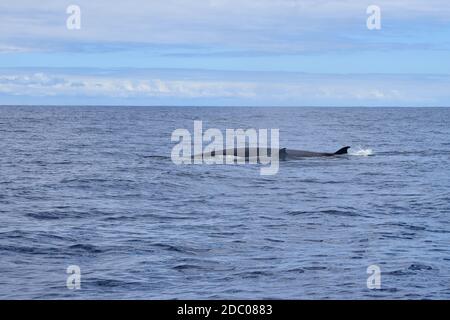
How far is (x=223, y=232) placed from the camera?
806 inches

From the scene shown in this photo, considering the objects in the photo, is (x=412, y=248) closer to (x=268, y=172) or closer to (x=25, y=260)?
(x=25, y=260)

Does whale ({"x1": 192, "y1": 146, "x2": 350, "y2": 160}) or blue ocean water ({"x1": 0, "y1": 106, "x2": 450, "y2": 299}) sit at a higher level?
whale ({"x1": 192, "y1": 146, "x2": 350, "y2": 160})

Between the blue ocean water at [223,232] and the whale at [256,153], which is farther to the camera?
the whale at [256,153]

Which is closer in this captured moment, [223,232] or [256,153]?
[223,232]

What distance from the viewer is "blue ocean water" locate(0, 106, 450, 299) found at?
14641mm

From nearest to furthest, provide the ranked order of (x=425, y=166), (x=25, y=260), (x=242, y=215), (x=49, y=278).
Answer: (x=49, y=278)
(x=25, y=260)
(x=242, y=215)
(x=425, y=166)

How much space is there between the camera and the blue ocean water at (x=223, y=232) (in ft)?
48.0

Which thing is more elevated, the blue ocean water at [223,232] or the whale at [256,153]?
the whale at [256,153]

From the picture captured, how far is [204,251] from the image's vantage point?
700 inches

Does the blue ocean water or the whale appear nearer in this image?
the blue ocean water

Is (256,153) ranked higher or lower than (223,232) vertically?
higher
